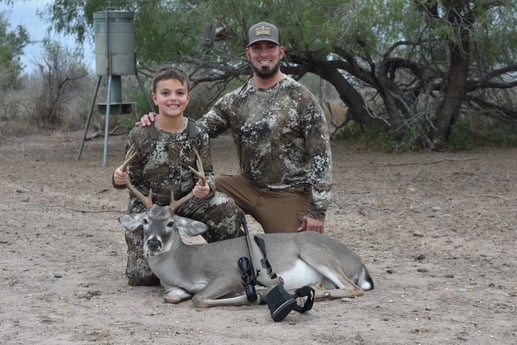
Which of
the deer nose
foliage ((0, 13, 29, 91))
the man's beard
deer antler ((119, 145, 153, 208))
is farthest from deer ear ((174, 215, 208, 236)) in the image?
foliage ((0, 13, 29, 91))

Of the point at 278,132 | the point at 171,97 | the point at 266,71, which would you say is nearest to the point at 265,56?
the point at 266,71

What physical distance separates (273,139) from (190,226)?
1116 millimetres

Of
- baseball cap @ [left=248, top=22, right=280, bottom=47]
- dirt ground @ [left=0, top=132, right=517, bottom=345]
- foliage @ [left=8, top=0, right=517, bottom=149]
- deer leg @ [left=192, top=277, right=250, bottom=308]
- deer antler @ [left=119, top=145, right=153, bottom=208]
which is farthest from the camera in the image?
foliage @ [left=8, top=0, right=517, bottom=149]

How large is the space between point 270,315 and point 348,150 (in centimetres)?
1050

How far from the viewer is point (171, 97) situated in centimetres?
653

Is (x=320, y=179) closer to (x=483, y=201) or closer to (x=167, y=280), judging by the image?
(x=167, y=280)

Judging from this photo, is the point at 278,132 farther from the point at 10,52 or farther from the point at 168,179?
the point at 10,52

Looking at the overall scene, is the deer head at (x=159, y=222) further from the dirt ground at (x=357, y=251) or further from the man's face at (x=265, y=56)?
the man's face at (x=265, y=56)

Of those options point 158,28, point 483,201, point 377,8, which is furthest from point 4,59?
point 483,201

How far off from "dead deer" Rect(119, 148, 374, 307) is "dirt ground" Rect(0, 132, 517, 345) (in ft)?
0.56

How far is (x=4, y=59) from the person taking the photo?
20797 mm

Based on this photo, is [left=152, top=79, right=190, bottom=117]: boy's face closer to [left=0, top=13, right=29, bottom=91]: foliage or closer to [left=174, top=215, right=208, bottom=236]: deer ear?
[left=174, top=215, right=208, bottom=236]: deer ear

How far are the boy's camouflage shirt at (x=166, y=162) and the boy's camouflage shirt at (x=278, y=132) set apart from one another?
507mm

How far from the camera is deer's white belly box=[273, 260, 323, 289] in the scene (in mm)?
6395
